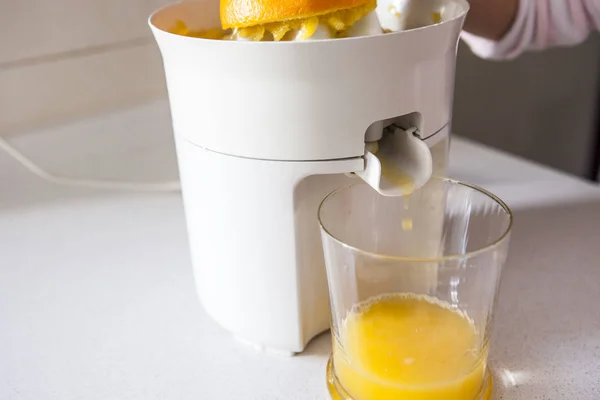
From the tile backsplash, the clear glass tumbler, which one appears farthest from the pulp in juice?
the tile backsplash

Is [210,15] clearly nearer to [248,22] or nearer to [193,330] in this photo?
[248,22]

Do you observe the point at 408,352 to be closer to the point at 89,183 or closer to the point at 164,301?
the point at 164,301

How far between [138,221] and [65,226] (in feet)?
0.24

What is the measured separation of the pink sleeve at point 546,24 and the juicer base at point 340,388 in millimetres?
385

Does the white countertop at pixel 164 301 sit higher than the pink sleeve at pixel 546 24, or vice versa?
the pink sleeve at pixel 546 24

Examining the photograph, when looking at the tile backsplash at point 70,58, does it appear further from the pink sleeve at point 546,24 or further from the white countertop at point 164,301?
the pink sleeve at point 546,24

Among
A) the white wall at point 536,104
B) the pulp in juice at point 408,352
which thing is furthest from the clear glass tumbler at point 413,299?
the white wall at point 536,104

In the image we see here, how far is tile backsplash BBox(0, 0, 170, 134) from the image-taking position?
0.72m

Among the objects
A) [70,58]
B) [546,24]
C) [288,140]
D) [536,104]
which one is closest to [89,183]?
[70,58]

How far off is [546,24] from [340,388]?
0.45 meters

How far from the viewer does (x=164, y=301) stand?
48 centimetres

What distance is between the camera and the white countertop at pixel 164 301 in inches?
15.4

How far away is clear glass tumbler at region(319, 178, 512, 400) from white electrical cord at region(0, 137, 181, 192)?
1.10 feet

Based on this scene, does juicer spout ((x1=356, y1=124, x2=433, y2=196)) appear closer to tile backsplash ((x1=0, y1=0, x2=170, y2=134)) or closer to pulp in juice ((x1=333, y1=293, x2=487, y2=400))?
pulp in juice ((x1=333, y1=293, x2=487, y2=400))
